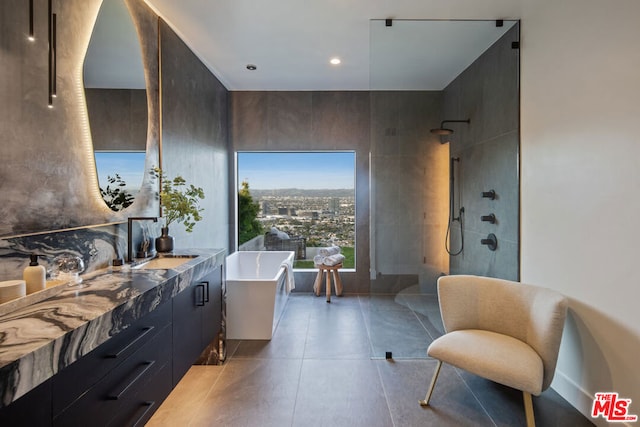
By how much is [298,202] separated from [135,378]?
336 cm

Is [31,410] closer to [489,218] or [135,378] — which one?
[135,378]

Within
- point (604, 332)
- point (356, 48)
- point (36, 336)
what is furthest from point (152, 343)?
point (356, 48)

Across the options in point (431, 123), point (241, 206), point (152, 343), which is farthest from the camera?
point (241, 206)

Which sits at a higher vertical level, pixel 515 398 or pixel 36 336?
pixel 36 336

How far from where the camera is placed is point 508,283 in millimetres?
2150

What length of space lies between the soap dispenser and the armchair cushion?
2159 mm

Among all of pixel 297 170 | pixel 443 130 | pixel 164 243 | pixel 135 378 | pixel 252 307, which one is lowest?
pixel 252 307

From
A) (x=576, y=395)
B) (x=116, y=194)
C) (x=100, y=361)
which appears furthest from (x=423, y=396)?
(x=116, y=194)

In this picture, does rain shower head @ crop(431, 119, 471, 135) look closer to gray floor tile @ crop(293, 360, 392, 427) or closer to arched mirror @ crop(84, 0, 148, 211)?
gray floor tile @ crop(293, 360, 392, 427)

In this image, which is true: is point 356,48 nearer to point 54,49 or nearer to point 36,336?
point 54,49

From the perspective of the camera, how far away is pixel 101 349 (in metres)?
1.11

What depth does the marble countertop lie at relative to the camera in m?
0.80

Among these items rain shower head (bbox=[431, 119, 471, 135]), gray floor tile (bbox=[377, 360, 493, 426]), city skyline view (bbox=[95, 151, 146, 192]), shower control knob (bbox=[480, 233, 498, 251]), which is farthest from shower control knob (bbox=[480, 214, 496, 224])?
city skyline view (bbox=[95, 151, 146, 192])

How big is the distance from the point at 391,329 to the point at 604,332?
5.19 ft
